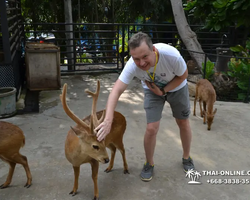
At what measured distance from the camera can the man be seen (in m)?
2.40

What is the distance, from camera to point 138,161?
11.6ft

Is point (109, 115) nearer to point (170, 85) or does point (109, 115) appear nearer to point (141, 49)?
point (141, 49)

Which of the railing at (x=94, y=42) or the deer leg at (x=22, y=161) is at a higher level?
the railing at (x=94, y=42)

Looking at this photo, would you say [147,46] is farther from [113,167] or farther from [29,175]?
[29,175]

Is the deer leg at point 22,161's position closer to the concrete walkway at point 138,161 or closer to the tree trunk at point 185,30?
the concrete walkway at point 138,161

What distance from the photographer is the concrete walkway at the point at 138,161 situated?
9.51ft

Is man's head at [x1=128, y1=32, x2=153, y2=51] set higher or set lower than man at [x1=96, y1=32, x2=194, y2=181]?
higher

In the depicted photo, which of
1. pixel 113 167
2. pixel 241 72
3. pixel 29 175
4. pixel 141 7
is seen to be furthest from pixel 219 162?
pixel 141 7

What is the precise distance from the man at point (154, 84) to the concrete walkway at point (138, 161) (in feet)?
0.78

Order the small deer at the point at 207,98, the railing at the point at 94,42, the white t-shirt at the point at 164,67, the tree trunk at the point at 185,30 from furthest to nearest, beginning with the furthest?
the railing at the point at 94,42, the tree trunk at the point at 185,30, the small deer at the point at 207,98, the white t-shirt at the point at 164,67

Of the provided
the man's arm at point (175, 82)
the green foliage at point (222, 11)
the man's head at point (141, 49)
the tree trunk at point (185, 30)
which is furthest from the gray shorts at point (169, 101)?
the tree trunk at point (185, 30)

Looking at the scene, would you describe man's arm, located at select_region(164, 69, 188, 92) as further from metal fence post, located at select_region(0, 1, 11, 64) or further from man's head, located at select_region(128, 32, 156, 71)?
metal fence post, located at select_region(0, 1, 11, 64)

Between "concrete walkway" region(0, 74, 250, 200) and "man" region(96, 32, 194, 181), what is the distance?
238mm

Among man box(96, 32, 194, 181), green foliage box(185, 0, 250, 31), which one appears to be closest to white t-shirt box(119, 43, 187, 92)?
man box(96, 32, 194, 181)
